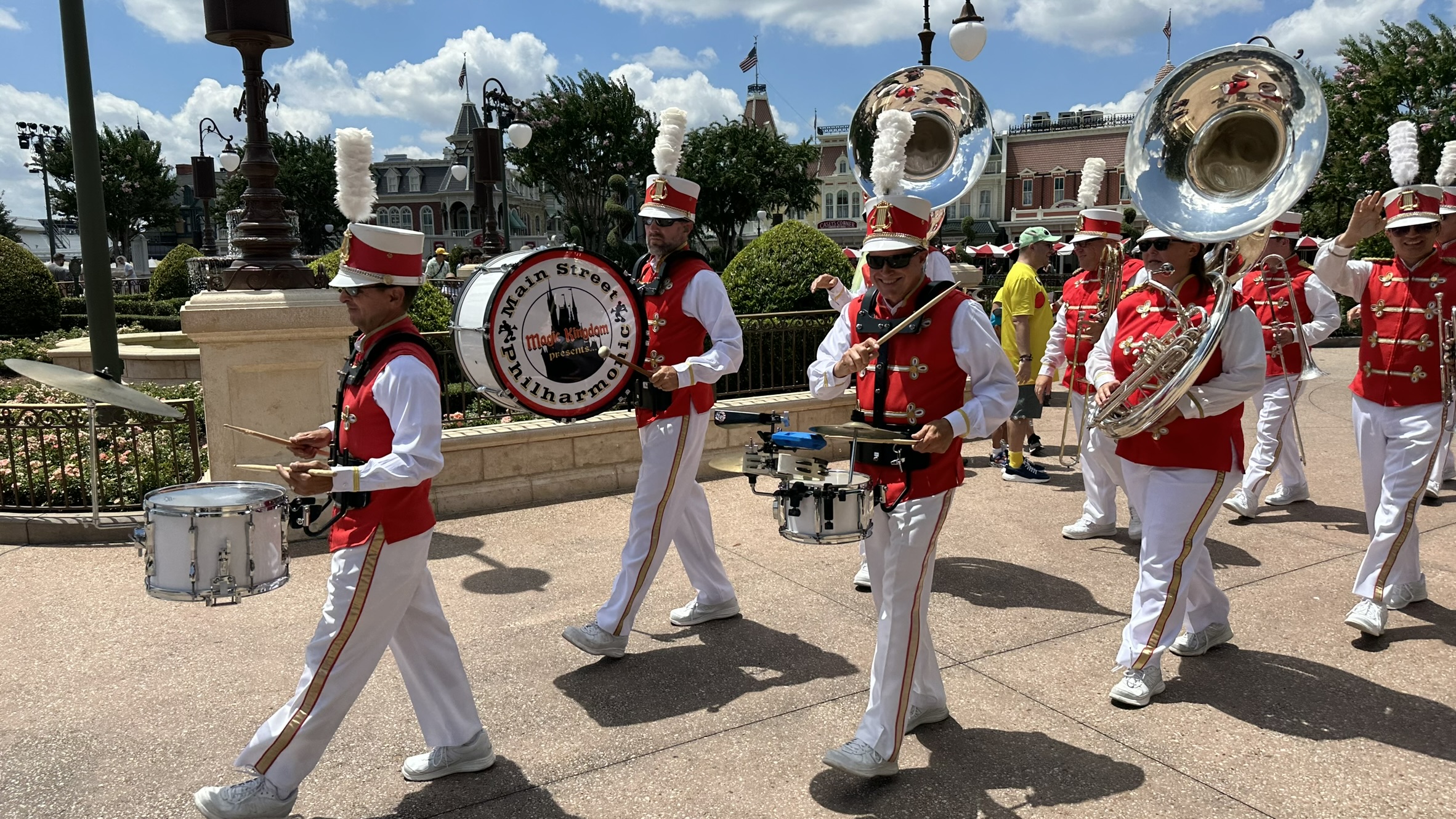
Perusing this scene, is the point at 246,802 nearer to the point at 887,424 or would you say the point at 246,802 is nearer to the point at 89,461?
the point at 887,424

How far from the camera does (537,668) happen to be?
4.44m

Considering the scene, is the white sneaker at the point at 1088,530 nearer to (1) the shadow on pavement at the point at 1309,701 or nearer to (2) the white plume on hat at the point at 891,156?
(1) the shadow on pavement at the point at 1309,701

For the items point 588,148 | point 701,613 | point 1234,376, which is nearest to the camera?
point 1234,376

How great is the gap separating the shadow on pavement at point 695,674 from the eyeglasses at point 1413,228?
11.3 ft

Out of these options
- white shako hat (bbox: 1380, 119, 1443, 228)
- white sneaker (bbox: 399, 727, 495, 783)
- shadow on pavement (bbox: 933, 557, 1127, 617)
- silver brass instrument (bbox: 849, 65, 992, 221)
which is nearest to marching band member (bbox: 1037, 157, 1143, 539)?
shadow on pavement (bbox: 933, 557, 1127, 617)

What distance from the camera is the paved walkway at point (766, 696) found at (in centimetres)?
334

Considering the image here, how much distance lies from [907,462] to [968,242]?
6604 centimetres

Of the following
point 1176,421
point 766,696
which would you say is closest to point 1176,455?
point 1176,421

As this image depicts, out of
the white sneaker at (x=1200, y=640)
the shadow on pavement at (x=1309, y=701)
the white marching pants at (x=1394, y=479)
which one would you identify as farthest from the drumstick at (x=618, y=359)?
the white marching pants at (x=1394, y=479)

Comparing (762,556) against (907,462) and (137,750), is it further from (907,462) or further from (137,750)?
(137,750)

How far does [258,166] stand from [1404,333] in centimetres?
725

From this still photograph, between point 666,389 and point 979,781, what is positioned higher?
point 666,389

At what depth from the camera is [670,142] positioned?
16.3 ft

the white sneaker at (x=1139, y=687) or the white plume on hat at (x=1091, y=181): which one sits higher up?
the white plume on hat at (x=1091, y=181)
